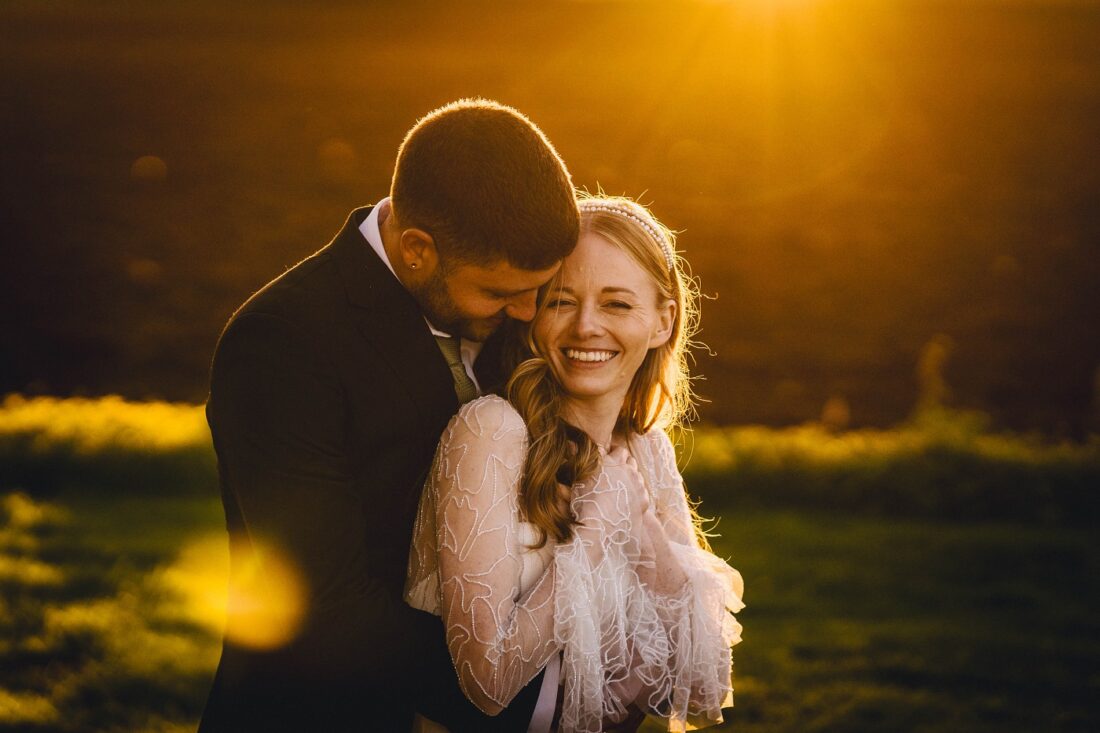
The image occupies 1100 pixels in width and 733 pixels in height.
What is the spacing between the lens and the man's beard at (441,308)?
8.91ft

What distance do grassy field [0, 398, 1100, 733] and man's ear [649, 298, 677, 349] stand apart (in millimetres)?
2720

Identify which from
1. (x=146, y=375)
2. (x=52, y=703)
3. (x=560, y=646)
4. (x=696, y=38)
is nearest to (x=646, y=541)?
(x=560, y=646)

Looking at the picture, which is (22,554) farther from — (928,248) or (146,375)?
(928,248)

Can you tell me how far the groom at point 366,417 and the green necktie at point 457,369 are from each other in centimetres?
1

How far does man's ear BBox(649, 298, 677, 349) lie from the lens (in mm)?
3131

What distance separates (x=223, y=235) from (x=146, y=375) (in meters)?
2.28

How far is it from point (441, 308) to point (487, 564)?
0.68m

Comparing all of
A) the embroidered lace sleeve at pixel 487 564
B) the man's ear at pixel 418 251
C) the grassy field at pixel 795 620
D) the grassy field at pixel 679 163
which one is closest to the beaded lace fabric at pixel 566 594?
the embroidered lace sleeve at pixel 487 564

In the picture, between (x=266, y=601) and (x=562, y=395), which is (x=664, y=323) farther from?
(x=266, y=601)

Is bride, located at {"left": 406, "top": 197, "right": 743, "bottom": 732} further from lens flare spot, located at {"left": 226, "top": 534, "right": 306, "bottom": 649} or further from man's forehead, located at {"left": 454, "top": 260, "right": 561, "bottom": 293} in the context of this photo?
lens flare spot, located at {"left": 226, "top": 534, "right": 306, "bottom": 649}

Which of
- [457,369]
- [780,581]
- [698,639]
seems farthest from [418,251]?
[780,581]

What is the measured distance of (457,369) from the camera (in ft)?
9.48

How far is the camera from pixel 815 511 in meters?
7.64

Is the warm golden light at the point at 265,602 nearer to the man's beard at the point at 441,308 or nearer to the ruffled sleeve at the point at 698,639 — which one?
the man's beard at the point at 441,308
